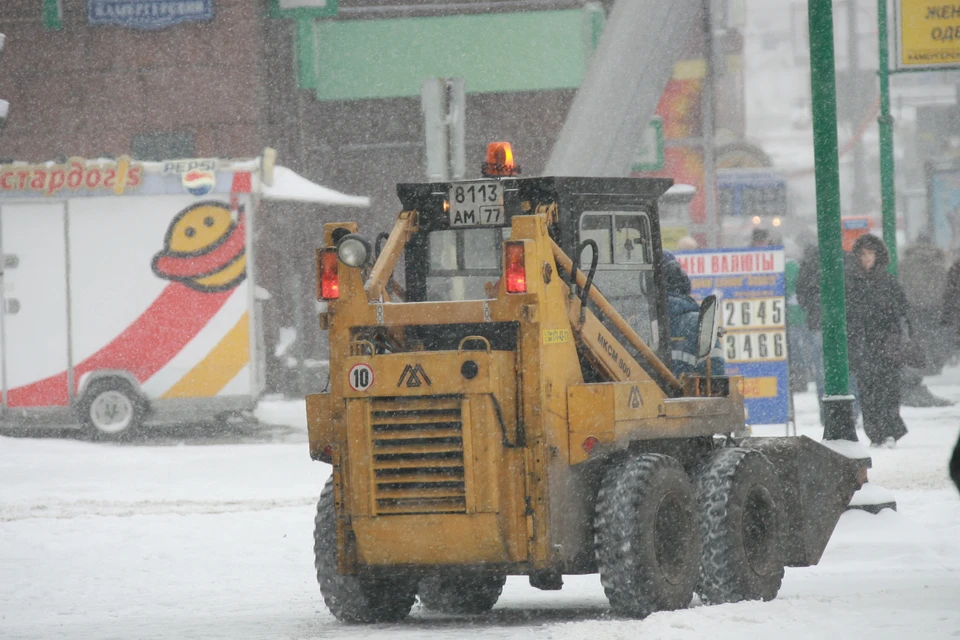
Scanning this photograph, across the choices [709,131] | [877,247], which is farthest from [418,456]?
[709,131]

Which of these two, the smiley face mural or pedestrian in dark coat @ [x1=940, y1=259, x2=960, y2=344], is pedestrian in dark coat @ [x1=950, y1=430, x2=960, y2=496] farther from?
the smiley face mural

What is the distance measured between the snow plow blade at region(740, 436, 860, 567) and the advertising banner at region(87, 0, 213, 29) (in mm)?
16561

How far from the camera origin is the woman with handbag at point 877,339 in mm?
15664

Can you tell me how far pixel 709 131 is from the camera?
102 feet

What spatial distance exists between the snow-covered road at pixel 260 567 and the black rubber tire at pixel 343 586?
4.5 inches

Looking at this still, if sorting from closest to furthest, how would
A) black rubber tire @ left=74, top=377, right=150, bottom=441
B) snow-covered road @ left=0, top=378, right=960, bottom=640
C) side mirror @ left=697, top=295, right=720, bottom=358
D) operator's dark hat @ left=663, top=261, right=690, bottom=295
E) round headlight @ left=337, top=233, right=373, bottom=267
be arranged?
snow-covered road @ left=0, top=378, right=960, bottom=640 < round headlight @ left=337, top=233, right=373, bottom=267 < side mirror @ left=697, top=295, right=720, bottom=358 < operator's dark hat @ left=663, top=261, right=690, bottom=295 < black rubber tire @ left=74, top=377, right=150, bottom=441

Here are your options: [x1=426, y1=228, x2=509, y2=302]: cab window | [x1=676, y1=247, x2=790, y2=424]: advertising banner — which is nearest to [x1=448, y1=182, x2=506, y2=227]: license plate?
[x1=426, y1=228, x2=509, y2=302]: cab window

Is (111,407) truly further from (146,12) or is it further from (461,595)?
(461,595)

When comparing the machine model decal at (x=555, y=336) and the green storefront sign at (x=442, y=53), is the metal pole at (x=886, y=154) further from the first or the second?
the machine model decal at (x=555, y=336)

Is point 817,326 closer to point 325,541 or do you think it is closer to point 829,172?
point 829,172

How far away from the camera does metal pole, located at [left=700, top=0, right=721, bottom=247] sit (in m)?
30.0

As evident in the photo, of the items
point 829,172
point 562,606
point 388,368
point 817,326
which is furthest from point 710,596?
point 817,326

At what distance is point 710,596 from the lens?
809cm

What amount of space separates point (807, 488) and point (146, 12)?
17.2 metres
